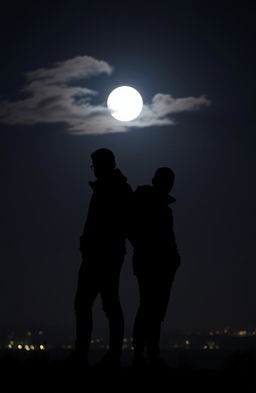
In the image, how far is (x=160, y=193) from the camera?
35.2ft

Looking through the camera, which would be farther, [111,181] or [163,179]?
[163,179]

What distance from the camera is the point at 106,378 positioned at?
30.9 feet

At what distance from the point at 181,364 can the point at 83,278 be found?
245 centimetres

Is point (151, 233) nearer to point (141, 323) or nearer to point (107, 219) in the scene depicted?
point (107, 219)

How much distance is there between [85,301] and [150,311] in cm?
101

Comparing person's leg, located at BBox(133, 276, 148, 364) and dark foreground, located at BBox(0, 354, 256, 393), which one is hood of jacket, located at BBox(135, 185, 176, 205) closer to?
person's leg, located at BBox(133, 276, 148, 364)

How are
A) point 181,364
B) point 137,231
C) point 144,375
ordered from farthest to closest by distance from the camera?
point 181,364 < point 137,231 < point 144,375

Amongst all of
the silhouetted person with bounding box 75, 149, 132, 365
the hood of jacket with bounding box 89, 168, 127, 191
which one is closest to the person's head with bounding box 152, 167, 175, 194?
the hood of jacket with bounding box 89, 168, 127, 191

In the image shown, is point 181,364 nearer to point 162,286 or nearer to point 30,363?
point 162,286

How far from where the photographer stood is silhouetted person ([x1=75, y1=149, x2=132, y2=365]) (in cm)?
1017

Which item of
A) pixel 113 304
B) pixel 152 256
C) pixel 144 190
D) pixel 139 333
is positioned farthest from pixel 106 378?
pixel 144 190

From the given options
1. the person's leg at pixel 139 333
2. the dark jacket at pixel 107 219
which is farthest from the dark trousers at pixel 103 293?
the person's leg at pixel 139 333

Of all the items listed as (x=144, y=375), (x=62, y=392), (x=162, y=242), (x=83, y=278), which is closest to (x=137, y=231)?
(x=162, y=242)

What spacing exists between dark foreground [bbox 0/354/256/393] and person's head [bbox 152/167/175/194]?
2.50 m
